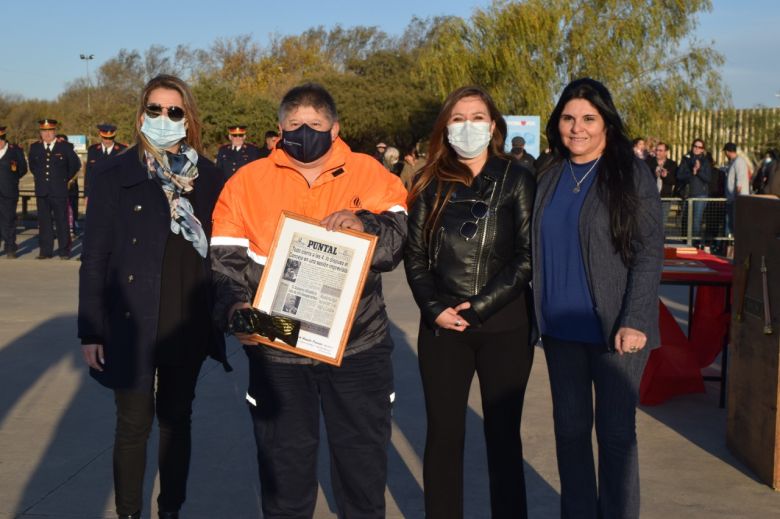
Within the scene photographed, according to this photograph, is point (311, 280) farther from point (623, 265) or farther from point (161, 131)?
point (623, 265)

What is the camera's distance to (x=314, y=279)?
3.29 m

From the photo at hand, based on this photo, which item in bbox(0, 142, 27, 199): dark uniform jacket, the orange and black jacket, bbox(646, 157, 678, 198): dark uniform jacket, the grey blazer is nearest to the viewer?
the orange and black jacket

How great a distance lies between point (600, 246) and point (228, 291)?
1.41 meters

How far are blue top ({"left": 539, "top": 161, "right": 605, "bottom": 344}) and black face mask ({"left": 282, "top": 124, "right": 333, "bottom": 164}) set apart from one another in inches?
38.3

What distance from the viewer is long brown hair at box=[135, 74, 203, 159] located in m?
3.85

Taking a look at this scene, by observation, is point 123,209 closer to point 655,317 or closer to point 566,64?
point 655,317

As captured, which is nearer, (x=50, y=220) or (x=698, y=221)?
(x=50, y=220)

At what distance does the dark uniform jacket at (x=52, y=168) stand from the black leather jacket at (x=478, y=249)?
39.6 feet

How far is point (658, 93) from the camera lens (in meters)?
30.9

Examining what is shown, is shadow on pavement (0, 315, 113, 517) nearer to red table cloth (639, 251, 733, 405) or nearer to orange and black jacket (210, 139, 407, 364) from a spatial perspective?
orange and black jacket (210, 139, 407, 364)

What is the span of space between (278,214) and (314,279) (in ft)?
0.90

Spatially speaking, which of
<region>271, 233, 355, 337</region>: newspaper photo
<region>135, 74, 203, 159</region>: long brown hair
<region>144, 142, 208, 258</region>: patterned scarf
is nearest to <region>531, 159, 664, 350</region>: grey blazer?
<region>271, 233, 355, 337</region>: newspaper photo

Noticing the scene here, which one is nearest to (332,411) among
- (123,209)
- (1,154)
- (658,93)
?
(123,209)

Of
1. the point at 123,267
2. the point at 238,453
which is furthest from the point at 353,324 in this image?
the point at 238,453
